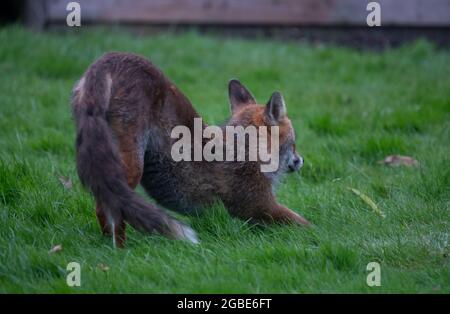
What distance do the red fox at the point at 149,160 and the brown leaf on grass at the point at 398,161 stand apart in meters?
1.40

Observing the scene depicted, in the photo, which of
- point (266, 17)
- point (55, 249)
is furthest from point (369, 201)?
point (266, 17)

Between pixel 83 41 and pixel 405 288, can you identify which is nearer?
pixel 405 288

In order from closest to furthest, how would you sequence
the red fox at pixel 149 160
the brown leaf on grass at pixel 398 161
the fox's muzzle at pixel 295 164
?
1. the red fox at pixel 149 160
2. the fox's muzzle at pixel 295 164
3. the brown leaf on grass at pixel 398 161

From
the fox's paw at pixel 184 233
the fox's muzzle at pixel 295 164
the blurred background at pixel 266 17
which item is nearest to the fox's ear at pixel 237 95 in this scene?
the fox's muzzle at pixel 295 164

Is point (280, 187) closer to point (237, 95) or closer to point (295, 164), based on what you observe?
point (295, 164)

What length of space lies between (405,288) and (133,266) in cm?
170

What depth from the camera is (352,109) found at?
29.5 ft

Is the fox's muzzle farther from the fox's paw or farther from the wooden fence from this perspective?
the wooden fence

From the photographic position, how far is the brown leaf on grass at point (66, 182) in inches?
244

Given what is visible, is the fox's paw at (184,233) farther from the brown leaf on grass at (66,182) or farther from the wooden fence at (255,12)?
the wooden fence at (255,12)

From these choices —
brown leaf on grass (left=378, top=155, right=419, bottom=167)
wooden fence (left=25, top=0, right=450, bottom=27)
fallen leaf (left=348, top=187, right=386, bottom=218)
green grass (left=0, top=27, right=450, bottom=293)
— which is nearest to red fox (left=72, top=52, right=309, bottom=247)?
green grass (left=0, top=27, right=450, bottom=293)

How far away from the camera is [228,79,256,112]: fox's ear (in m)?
6.45

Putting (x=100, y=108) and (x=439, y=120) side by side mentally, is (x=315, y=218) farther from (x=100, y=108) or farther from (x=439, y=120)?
(x=439, y=120)
